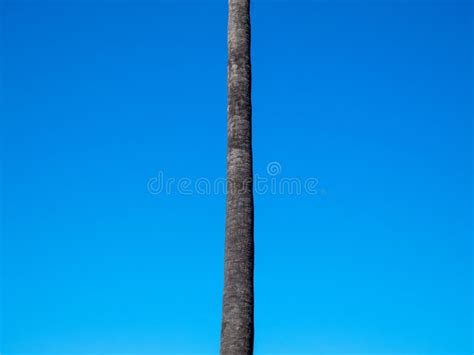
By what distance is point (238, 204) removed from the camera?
11.1 metres

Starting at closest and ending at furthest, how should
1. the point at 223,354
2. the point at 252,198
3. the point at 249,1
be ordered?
the point at 223,354 < the point at 252,198 < the point at 249,1

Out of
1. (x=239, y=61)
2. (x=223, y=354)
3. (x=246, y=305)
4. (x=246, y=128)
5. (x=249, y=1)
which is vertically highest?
(x=249, y=1)

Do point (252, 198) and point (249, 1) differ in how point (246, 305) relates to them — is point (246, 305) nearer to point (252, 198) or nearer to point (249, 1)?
point (252, 198)

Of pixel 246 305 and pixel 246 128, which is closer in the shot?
pixel 246 305

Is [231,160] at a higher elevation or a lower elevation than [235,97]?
lower

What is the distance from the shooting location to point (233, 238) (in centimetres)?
1101

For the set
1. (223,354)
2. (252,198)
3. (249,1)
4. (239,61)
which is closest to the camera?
(223,354)

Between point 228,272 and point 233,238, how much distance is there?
55 centimetres

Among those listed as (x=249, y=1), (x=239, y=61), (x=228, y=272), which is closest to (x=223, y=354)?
(x=228, y=272)

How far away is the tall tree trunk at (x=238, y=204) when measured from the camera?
10.5 m

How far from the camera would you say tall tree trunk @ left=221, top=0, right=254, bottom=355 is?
415 inches

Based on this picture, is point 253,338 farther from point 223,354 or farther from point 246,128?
point 246,128

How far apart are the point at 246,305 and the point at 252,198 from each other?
5.77ft

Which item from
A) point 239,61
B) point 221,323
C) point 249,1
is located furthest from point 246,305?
point 249,1
